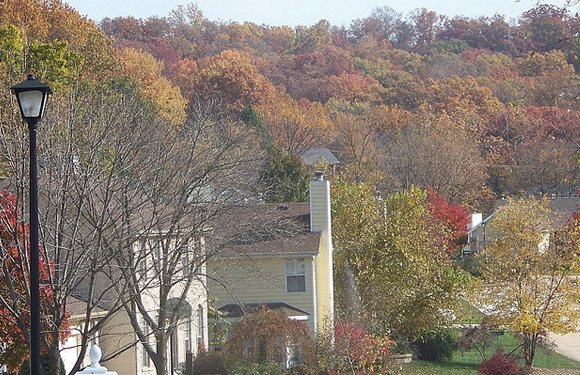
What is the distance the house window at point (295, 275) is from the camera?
3347 cm

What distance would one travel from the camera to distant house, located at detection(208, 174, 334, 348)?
32.2m

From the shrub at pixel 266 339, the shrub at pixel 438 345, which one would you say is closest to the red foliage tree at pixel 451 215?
the shrub at pixel 438 345

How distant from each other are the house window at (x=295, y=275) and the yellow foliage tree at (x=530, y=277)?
6.51 m

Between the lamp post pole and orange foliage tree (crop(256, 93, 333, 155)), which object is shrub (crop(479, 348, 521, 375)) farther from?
orange foliage tree (crop(256, 93, 333, 155))

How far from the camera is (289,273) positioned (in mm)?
33594

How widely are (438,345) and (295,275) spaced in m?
6.73

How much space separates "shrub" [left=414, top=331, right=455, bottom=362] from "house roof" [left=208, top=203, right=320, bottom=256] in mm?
6440

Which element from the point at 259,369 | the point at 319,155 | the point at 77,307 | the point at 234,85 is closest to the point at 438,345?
the point at 259,369

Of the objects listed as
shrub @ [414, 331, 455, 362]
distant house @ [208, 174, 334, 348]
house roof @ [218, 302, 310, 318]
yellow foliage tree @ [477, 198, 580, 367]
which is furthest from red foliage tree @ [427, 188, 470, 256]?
house roof @ [218, 302, 310, 318]

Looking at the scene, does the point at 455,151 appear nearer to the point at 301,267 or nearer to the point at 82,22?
the point at 82,22

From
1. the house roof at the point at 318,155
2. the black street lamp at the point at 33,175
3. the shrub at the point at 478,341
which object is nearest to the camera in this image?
the black street lamp at the point at 33,175

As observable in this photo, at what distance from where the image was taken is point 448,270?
3647 centimetres

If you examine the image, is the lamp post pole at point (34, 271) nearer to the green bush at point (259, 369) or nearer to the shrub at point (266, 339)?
the green bush at point (259, 369)

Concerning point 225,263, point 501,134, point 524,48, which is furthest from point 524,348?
point 524,48
